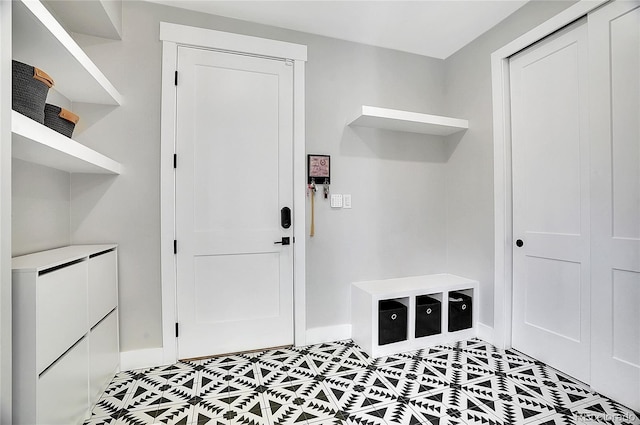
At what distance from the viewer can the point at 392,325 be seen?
237cm

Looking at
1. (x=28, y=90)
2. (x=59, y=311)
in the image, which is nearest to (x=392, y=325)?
(x=59, y=311)

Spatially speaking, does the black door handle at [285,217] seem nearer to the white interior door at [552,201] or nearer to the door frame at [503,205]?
the door frame at [503,205]

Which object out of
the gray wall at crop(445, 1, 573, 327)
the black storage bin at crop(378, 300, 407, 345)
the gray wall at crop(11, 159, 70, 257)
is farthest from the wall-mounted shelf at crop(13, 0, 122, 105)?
the gray wall at crop(445, 1, 573, 327)

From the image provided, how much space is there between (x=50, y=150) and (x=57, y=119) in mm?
215

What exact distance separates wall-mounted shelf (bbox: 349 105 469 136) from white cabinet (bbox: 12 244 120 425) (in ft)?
6.65

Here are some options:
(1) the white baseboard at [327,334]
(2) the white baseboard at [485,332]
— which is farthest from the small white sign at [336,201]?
(2) the white baseboard at [485,332]

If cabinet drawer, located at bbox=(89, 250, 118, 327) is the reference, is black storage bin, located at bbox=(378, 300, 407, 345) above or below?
below

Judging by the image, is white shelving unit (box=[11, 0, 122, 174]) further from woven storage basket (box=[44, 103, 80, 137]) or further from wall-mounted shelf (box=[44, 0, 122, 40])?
wall-mounted shelf (box=[44, 0, 122, 40])

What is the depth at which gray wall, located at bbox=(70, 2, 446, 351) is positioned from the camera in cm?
213

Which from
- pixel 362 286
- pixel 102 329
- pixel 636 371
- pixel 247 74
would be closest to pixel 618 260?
pixel 636 371

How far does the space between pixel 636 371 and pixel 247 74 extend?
3.02m

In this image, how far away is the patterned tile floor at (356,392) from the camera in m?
1.63

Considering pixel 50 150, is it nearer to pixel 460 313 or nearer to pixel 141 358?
pixel 141 358

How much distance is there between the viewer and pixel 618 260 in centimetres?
176
